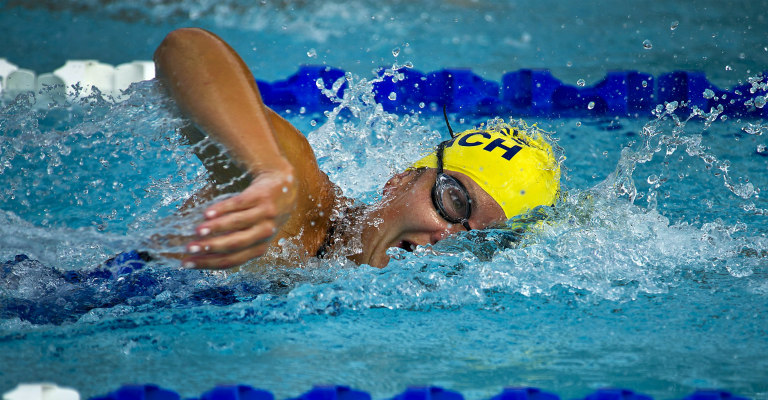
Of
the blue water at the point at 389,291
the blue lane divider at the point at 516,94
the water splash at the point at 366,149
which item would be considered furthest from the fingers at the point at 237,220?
the blue lane divider at the point at 516,94

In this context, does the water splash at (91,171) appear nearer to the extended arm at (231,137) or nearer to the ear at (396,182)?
the extended arm at (231,137)

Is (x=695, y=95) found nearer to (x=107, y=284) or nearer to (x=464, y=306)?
(x=464, y=306)

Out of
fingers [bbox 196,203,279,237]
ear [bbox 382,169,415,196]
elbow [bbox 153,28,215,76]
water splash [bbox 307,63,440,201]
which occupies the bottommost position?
fingers [bbox 196,203,279,237]

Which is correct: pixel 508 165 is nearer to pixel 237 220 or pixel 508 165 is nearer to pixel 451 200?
pixel 451 200

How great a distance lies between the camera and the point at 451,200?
6.32 feet

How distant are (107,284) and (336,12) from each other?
15.7ft

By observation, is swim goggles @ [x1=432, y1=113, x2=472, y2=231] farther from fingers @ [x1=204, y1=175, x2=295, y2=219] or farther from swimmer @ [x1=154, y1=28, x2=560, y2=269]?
fingers @ [x1=204, y1=175, x2=295, y2=219]

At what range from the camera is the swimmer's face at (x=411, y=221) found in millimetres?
1900

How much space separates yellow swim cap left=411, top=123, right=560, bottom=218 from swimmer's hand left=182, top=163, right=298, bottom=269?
0.94 meters

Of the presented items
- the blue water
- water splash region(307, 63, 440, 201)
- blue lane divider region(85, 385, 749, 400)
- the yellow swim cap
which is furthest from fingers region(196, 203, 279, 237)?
water splash region(307, 63, 440, 201)

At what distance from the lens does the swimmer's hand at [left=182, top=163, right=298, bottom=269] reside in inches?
43.0

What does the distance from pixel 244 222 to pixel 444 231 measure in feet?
2.92

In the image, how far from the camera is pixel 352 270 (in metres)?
1.85

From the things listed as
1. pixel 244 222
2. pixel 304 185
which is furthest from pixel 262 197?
pixel 304 185
